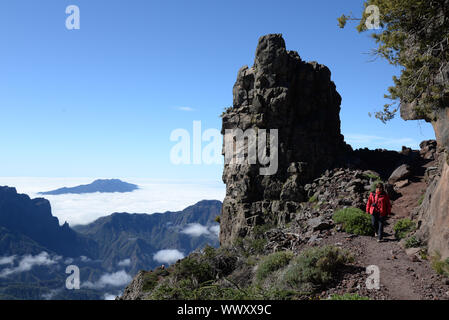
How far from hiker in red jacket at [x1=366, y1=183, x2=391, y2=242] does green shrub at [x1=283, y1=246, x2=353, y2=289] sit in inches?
150

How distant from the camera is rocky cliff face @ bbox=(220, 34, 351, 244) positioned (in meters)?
27.9

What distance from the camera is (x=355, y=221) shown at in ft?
51.4

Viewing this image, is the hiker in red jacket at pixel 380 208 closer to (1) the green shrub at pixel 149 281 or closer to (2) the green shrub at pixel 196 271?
(2) the green shrub at pixel 196 271

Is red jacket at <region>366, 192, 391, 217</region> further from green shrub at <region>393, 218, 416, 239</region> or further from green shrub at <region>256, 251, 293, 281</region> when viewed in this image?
green shrub at <region>256, 251, 293, 281</region>

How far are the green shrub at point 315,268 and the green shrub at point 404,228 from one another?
453cm

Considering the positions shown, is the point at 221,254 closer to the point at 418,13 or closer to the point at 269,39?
the point at 418,13

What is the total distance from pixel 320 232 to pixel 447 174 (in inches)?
255

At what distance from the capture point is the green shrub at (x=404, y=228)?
14125mm

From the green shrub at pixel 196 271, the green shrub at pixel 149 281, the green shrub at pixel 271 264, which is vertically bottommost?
the green shrub at pixel 149 281

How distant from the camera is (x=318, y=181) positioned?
27.2 meters

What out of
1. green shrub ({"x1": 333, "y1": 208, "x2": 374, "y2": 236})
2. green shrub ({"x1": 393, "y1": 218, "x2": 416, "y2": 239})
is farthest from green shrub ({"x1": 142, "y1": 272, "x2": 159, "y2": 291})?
green shrub ({"x1": 393, "y1": 218, "x2": 416, "y2": 239})

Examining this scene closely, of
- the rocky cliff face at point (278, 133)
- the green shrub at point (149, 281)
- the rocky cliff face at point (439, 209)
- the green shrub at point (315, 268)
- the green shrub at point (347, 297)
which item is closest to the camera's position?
the green shrub at point (347, 297)

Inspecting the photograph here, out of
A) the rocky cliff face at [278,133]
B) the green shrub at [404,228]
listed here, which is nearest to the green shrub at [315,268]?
the green shrub at [404,228]

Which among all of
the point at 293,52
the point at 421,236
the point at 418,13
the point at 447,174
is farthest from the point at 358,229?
the point at 293,52
